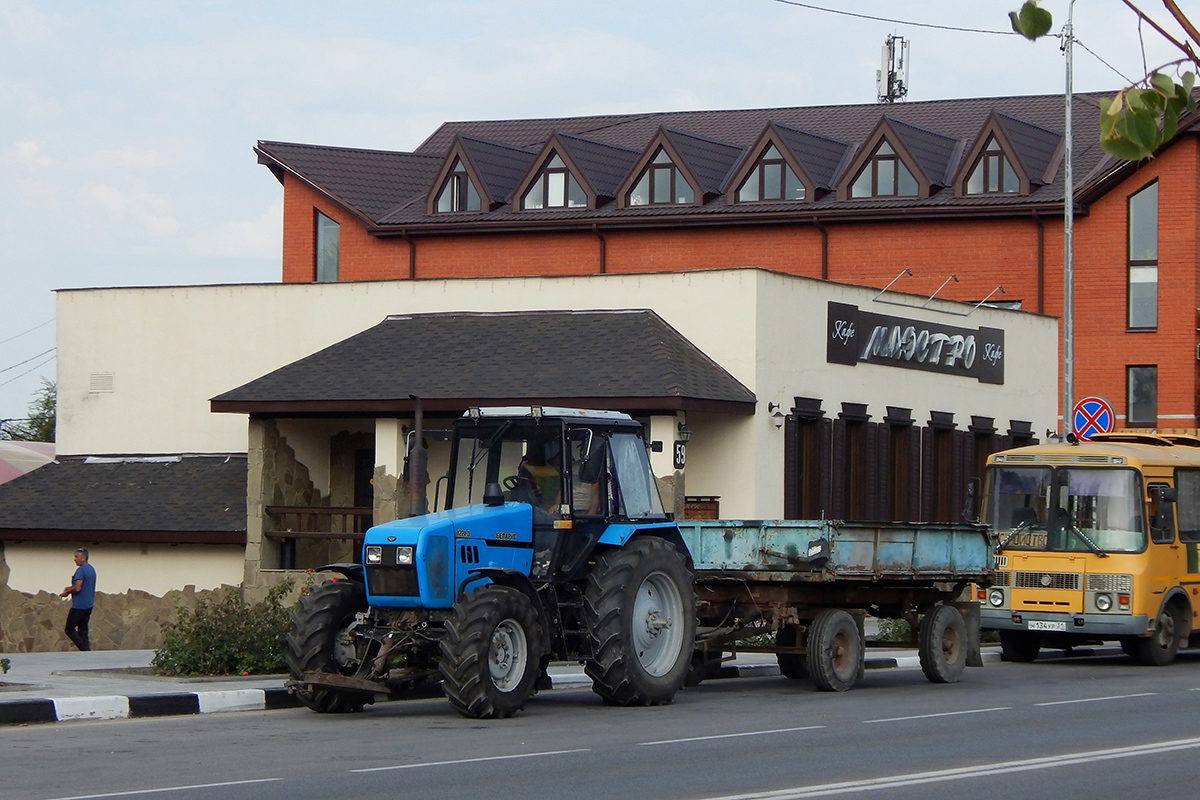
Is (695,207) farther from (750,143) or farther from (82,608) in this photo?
(82,608)

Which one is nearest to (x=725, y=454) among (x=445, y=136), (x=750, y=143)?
(x=750, y=143)

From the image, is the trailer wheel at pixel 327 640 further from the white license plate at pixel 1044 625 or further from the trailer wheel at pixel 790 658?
the white license plate at pixel 1044 625

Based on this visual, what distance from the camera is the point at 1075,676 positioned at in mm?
21094

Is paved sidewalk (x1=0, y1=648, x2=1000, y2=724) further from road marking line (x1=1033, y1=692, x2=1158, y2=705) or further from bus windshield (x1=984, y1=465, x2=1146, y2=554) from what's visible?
bus windshield (x1=984, y1=465, x2=1146, y2=554)

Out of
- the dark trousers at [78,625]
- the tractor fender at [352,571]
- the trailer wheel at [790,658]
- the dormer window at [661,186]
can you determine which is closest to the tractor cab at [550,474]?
the tractor fender at [352,571]

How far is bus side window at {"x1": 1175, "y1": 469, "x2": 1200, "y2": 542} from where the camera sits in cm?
2327

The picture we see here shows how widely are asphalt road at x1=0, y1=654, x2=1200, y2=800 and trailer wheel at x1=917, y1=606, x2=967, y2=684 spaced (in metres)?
1.42

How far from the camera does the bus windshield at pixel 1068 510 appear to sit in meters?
22.7

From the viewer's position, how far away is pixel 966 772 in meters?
11.8

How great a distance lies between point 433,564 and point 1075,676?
9.29 m

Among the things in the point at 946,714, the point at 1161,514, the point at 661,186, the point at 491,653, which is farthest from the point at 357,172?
the point at 491,653

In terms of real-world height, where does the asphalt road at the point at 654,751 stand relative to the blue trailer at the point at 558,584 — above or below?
below

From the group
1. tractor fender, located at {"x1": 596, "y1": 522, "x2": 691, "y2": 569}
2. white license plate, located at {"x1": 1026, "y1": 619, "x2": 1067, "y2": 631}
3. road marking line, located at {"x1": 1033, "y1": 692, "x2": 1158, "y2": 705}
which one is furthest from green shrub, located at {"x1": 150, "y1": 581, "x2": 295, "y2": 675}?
white license plate, located at {"x1": 1026, "y1": 619, "x2": 1067, "y2": 631}

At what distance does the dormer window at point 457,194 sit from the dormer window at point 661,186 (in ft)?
14.4
